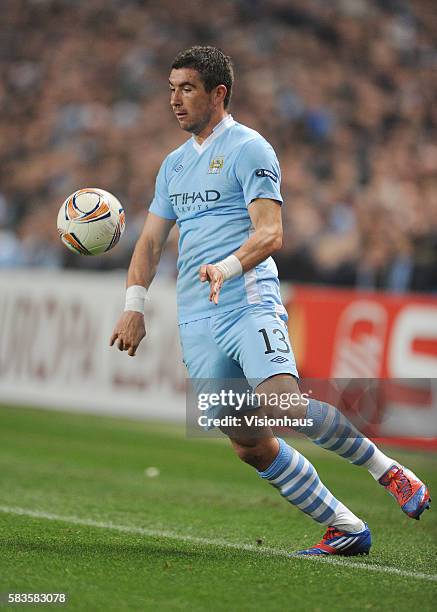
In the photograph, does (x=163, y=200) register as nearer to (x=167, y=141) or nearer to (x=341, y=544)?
(x=341, y=544)

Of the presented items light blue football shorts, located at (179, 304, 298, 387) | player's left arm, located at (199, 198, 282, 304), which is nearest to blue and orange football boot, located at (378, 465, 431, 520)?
light blue football shorts, located at (179, 304, 298, 387)

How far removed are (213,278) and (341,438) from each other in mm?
1100

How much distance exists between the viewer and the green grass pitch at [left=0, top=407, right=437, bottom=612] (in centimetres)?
463

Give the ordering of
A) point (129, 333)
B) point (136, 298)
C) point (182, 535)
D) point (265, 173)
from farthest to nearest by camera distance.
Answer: point (182, 535) → point (136, 298) → point (129, 333) → point (265, 173)

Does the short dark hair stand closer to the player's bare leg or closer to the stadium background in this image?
the player's bare leg

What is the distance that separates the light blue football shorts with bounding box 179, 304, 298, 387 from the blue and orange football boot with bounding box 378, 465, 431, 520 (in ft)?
2.40

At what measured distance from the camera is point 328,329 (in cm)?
1253

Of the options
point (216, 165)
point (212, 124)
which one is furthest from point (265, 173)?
point (212, 124)

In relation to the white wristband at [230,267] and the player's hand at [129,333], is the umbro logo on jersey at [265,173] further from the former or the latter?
the player's hand at [129,333]

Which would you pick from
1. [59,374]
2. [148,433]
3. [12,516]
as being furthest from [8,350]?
[12,516]

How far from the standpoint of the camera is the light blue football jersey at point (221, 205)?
535 centimetres

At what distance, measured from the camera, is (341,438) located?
547 centimetres

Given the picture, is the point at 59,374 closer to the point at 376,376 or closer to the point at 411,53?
the point at 376,376

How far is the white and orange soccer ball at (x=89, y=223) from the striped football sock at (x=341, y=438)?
1368mm
